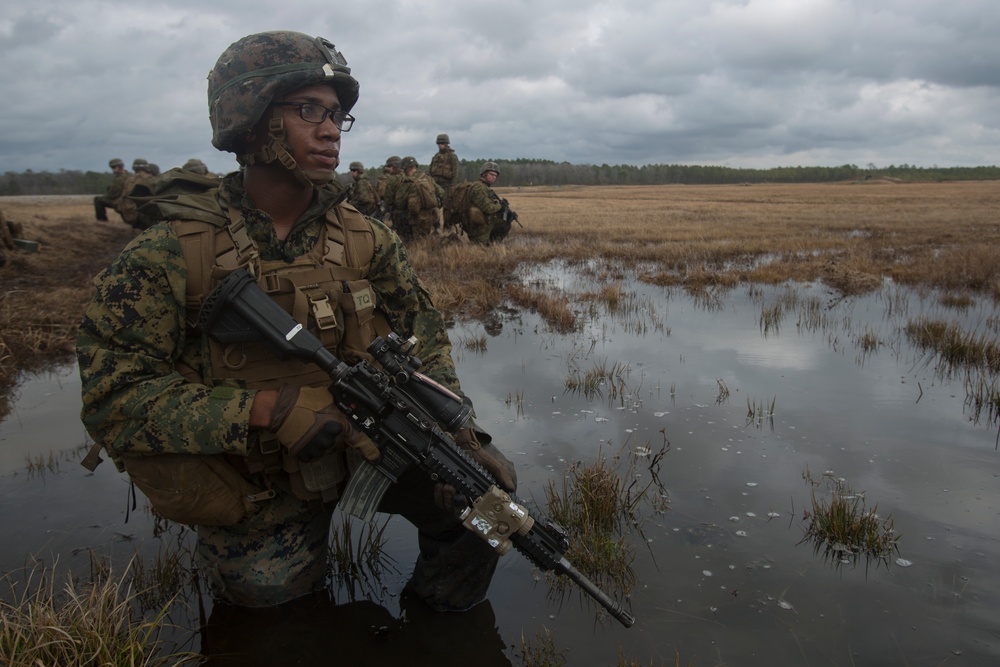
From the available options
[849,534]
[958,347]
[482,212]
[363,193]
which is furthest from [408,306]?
[363,193]

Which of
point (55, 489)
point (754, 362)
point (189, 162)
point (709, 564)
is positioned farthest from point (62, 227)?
point (709, 564)

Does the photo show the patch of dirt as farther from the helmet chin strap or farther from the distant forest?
the distant forest

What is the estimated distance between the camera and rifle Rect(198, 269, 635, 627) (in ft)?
8.11

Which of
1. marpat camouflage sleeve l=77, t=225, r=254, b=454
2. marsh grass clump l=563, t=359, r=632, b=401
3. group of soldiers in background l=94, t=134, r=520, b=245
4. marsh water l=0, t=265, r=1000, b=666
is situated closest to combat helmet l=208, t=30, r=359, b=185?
marpat camouflage sleeve l=77, t=225, r=254, b=454

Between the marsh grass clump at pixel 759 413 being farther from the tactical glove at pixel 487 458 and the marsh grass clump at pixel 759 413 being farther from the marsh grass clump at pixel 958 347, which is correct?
the tactical glove at pixel 487 458

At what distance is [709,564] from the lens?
325cm

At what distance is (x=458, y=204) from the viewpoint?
15.2m

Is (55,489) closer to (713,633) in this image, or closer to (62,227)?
(713,633)

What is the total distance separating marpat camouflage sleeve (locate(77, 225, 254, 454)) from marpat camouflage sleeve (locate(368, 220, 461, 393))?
856 millimetres

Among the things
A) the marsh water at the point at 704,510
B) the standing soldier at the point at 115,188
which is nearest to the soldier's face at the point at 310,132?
the marsh water at the point at 704,510

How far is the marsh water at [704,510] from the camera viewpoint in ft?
9.06

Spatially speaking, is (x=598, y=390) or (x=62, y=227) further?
(x=62, y=227)

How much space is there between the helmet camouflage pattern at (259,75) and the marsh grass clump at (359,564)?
188 centimetres

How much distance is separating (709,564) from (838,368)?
3.64 metres
